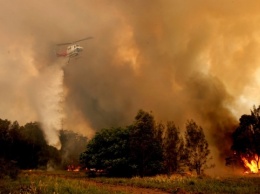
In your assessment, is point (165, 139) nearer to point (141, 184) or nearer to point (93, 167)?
point (93, 167)

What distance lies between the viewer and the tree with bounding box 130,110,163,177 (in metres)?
49.7

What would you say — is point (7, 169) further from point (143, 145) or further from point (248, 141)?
point (248, 141)

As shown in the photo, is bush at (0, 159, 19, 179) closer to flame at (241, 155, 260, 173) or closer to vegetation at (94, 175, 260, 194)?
vegetation at (94, 175, 260, 194)

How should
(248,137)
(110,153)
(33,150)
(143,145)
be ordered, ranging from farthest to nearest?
1. (33,150)
2. (248,137)
3. (110,153)
4. (143,145)

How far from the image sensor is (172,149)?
54.8 metres

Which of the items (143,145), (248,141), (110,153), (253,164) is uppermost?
(248,141)

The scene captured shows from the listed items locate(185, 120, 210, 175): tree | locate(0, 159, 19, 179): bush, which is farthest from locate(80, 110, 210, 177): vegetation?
locate(0, 159, 19, 179): bush

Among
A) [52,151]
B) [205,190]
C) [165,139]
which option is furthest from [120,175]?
[52,151]

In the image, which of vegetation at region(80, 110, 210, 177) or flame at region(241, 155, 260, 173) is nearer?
vegetation at region(80, 110, 210, 177)

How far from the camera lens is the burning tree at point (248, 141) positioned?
2854 inches

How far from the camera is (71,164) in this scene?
3679 inches

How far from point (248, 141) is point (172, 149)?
1185 inches

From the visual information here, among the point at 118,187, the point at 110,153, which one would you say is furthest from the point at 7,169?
the point at 110,153

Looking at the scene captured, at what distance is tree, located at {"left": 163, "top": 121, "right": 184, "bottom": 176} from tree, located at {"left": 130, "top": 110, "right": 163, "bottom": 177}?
3.78 metres
